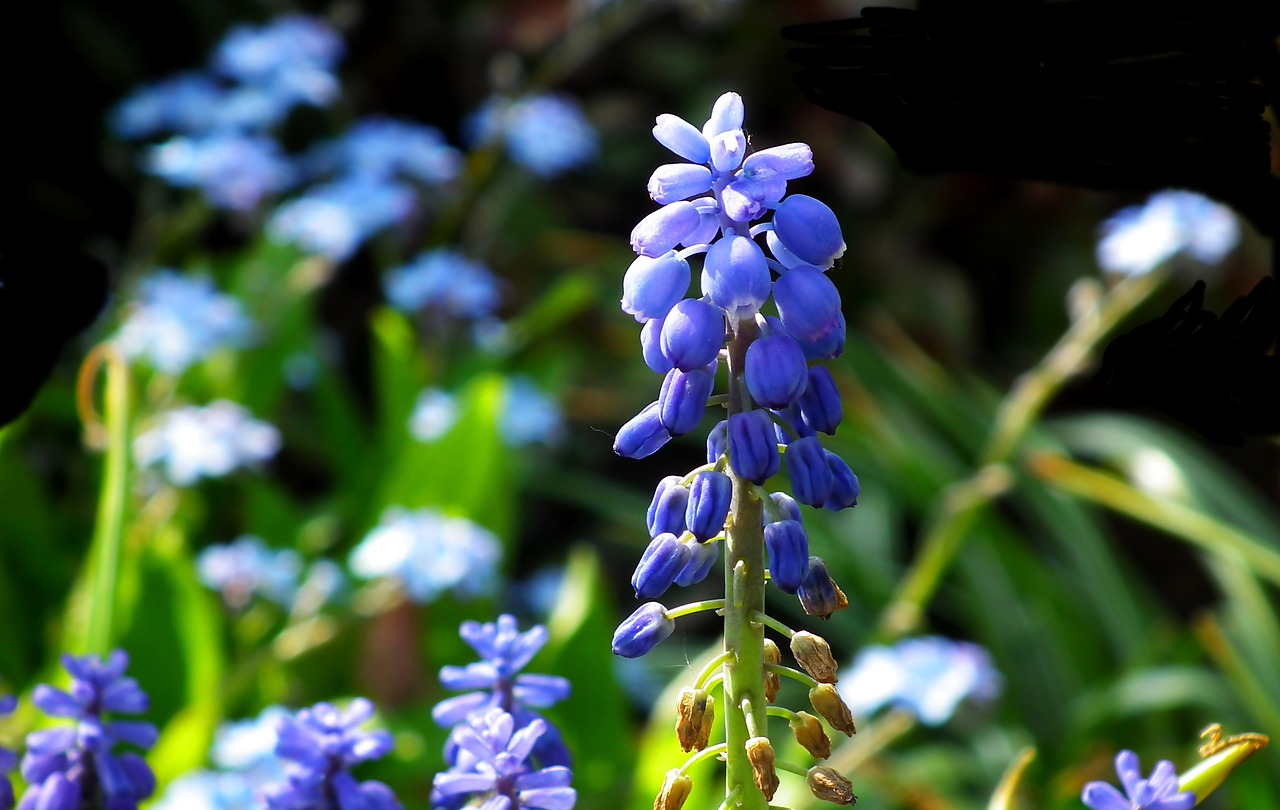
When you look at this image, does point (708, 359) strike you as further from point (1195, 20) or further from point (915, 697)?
point (915, 697)

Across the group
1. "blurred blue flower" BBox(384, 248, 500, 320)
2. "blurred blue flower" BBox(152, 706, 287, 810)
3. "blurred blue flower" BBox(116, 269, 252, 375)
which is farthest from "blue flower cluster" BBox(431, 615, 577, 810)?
"blurred blue flower" BBox(384, 248, 500, 320)

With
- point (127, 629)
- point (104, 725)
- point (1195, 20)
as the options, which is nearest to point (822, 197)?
point (127, 629)

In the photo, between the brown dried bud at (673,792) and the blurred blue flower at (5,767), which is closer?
the brown dried bud at (673,792)

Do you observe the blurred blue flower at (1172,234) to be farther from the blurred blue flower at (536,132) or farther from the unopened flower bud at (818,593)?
the unopened flower bud at (818,593)

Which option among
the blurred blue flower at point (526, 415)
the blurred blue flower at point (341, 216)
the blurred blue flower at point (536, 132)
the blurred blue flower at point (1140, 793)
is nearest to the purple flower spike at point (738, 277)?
the blurred blue flower at point (1140, 793)

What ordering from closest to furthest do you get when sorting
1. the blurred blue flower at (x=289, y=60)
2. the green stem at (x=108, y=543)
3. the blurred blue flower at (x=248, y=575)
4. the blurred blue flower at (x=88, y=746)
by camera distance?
the blurred blue flower at (x=88, y=746) → the green stem at (x=108, y=543) → the blurred blue flower at (x=248, y=575) → the blurred blue flower at (x=289, y=60)

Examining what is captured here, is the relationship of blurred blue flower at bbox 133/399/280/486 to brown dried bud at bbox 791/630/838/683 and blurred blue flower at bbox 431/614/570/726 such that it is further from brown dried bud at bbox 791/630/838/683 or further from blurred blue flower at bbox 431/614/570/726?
brown dried bud at bbox 791/630/838/683
